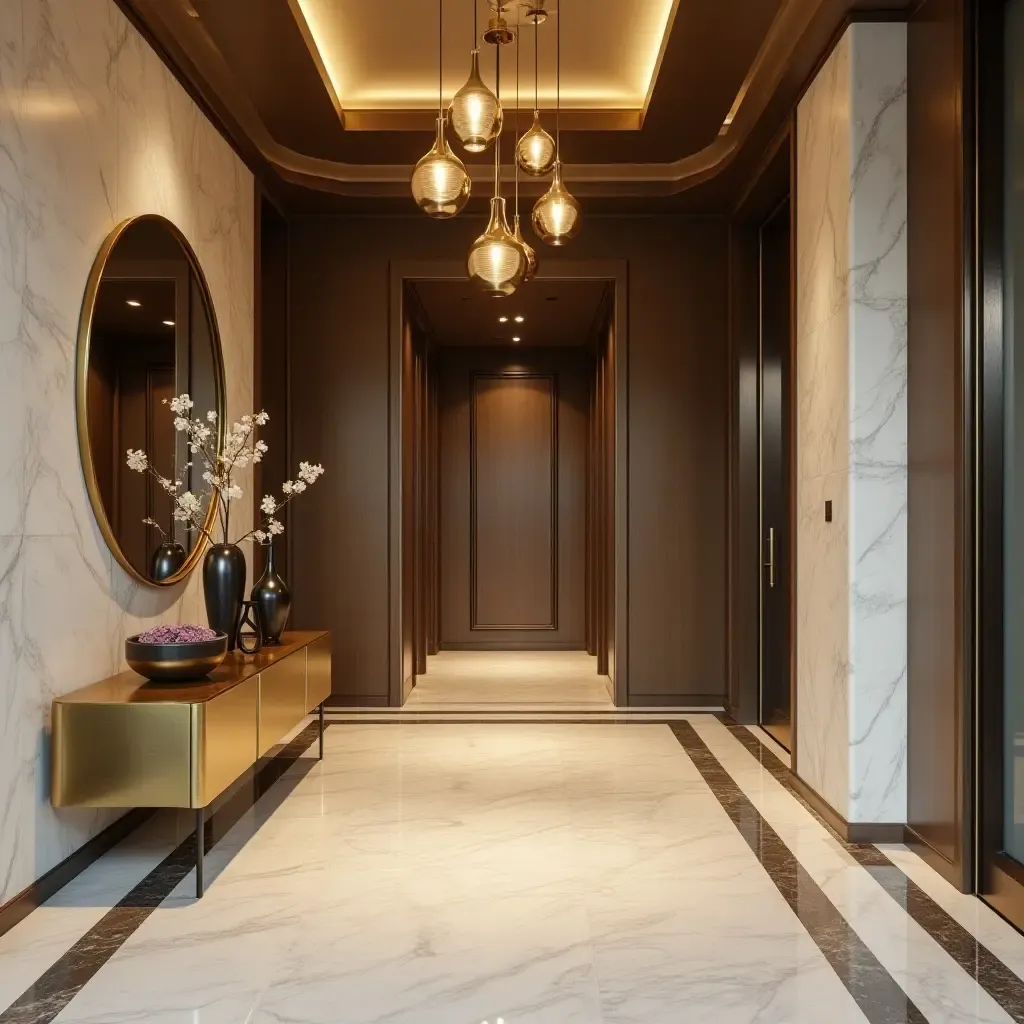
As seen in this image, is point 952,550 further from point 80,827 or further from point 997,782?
point 80,827

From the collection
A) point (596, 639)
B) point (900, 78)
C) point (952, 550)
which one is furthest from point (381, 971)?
point (596, 639)

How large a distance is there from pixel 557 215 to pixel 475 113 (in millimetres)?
729

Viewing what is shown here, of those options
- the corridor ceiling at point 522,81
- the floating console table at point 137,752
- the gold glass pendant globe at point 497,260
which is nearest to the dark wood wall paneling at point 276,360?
the corridor ceiling at point 522,81

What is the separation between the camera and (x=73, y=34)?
348cm

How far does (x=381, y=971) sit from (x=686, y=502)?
4321mm

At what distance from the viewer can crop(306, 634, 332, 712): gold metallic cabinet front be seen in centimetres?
478

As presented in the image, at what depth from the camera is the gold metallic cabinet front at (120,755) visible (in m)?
3.15

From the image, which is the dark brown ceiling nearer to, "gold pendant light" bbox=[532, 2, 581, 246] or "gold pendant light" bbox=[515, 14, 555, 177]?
"gold pendant light" bbox=[532, 2, 581, 246]

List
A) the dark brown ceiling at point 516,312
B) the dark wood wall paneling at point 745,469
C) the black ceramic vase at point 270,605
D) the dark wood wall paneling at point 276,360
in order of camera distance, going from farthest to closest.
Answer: the dark brown ceiling at point 516,312 → the dark wood wall paneling at point 276,360 → the dark wood wall paneling at point 745,469 → the black ceramic vase at point 270,605

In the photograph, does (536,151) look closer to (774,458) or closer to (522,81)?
(522,81)

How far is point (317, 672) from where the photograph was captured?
4977mm

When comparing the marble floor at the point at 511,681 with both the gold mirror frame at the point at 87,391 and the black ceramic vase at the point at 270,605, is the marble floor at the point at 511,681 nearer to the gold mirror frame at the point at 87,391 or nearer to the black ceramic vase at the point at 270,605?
the black ceramic vase at the point at 270,605

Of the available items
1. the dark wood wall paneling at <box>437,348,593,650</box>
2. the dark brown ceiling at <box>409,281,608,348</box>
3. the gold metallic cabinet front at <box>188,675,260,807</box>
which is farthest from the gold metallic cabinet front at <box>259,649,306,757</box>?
the dark wood wall paneling at <box>437,348,593,650</box>

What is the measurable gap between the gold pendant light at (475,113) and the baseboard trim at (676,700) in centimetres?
396
